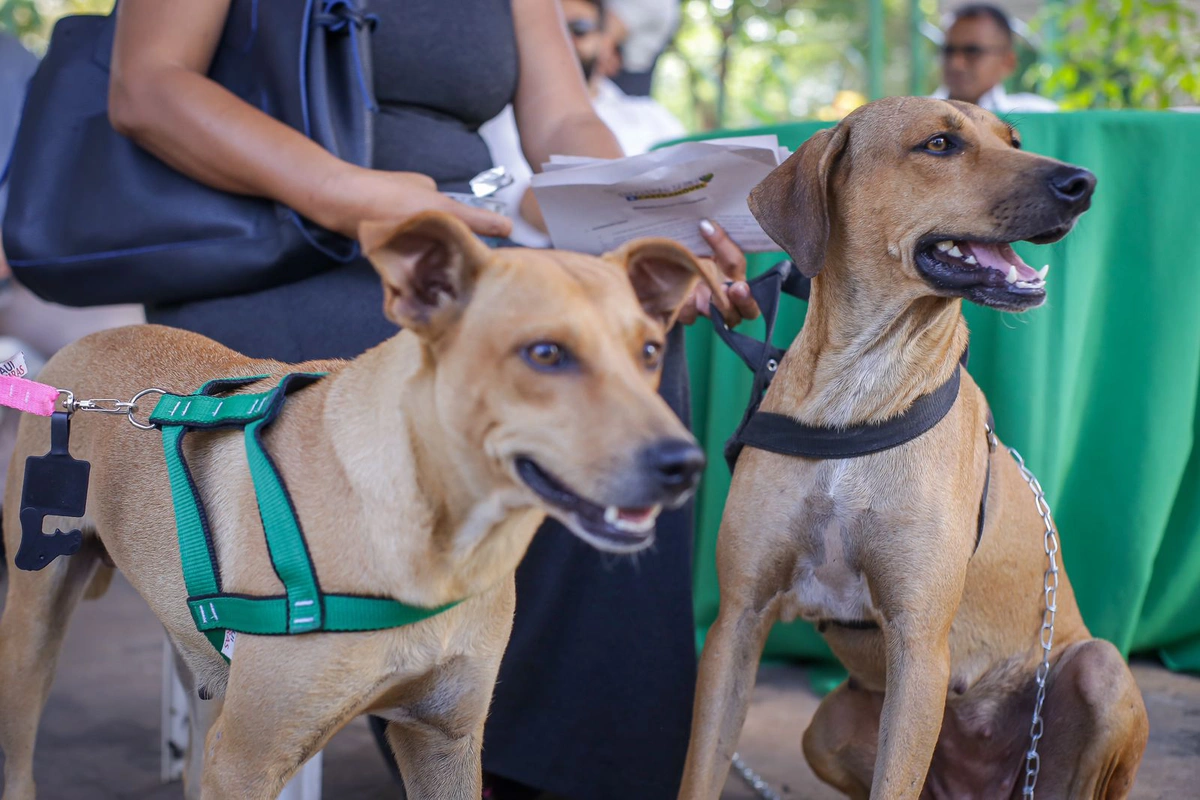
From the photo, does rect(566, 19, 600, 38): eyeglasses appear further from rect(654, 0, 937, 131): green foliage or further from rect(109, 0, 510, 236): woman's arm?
rect(654, 0, 937, 131): green foliage

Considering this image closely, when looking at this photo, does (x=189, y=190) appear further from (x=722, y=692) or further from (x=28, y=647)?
(x=722, y=692)

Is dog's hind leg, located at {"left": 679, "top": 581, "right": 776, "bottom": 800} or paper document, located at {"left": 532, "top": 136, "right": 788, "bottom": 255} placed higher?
paper document, located at {"left": 532, "top": 136, "right": 788, "bottom": 255}

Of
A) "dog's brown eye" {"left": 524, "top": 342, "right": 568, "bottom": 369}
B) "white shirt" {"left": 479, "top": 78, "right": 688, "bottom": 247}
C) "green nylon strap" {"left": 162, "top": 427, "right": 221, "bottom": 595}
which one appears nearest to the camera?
"dog's brown eye" {"left": 524, "top": 342, "right": 568, "bottom": 369}

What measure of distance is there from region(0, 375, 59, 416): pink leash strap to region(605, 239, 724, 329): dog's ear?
1096 mm

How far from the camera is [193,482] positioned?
1888 millimetres

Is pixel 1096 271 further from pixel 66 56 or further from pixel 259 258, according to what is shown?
pixel 66 56

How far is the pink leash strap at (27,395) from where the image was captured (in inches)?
80.2

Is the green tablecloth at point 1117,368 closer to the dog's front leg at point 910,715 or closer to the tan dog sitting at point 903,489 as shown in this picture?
the tan dog sitting at point 903,489

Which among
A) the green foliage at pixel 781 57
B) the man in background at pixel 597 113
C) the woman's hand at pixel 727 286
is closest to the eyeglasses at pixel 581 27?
the man in background at pixel 597 113

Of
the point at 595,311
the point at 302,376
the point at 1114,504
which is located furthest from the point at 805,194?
the point at 1114,504

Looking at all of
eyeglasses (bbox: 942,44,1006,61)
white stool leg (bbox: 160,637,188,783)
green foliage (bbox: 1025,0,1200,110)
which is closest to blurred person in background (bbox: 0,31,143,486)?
Result: white stool leg (bbox: 160,637,188,783)

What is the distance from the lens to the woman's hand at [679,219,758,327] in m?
2.60

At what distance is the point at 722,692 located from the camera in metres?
2.35

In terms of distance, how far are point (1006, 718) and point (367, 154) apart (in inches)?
78.8
